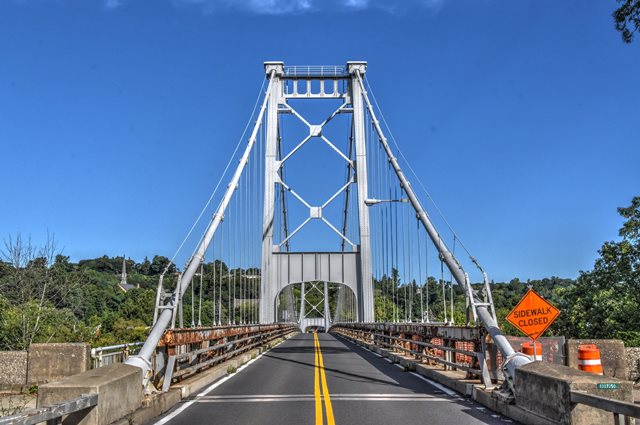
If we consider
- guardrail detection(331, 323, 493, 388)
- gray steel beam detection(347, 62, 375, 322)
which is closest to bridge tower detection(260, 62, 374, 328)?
gray steel beam detection(347, 62, 375, 322)

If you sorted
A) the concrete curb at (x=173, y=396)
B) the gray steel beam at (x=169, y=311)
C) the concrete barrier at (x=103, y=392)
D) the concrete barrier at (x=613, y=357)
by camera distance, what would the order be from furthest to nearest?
the concrete barrier at (x=613, y=357)
the gray steel beam at (x=169, y=311)
the concrete curb at (x=173, y=396)
the concrete barrier at (x=103, y=392)

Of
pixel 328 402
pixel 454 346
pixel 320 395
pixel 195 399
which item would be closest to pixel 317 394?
pixel 320 395

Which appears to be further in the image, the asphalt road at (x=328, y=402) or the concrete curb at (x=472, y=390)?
the asphalt road at (x=328, y=402)

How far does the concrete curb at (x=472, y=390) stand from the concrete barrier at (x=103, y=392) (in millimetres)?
4840

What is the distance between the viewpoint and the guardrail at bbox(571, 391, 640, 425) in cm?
534

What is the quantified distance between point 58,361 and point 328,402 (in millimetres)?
5044

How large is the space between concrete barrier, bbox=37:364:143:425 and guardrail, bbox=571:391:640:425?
16.3 ft

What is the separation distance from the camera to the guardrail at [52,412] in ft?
15.7

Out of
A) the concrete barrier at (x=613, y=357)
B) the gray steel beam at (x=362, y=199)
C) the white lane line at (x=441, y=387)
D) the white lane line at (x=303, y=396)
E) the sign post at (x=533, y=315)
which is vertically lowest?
the white lane line at (x=441, y=387)

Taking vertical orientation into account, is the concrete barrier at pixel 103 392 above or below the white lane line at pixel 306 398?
above

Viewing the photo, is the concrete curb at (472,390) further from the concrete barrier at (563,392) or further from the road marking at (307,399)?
the road marking at (307,399)

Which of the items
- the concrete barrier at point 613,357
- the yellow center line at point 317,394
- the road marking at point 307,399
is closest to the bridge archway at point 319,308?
the yellow center line at point 317,394

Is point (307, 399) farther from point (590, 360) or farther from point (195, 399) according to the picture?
point (590, 360)

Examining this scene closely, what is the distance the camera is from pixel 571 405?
6676 mm
